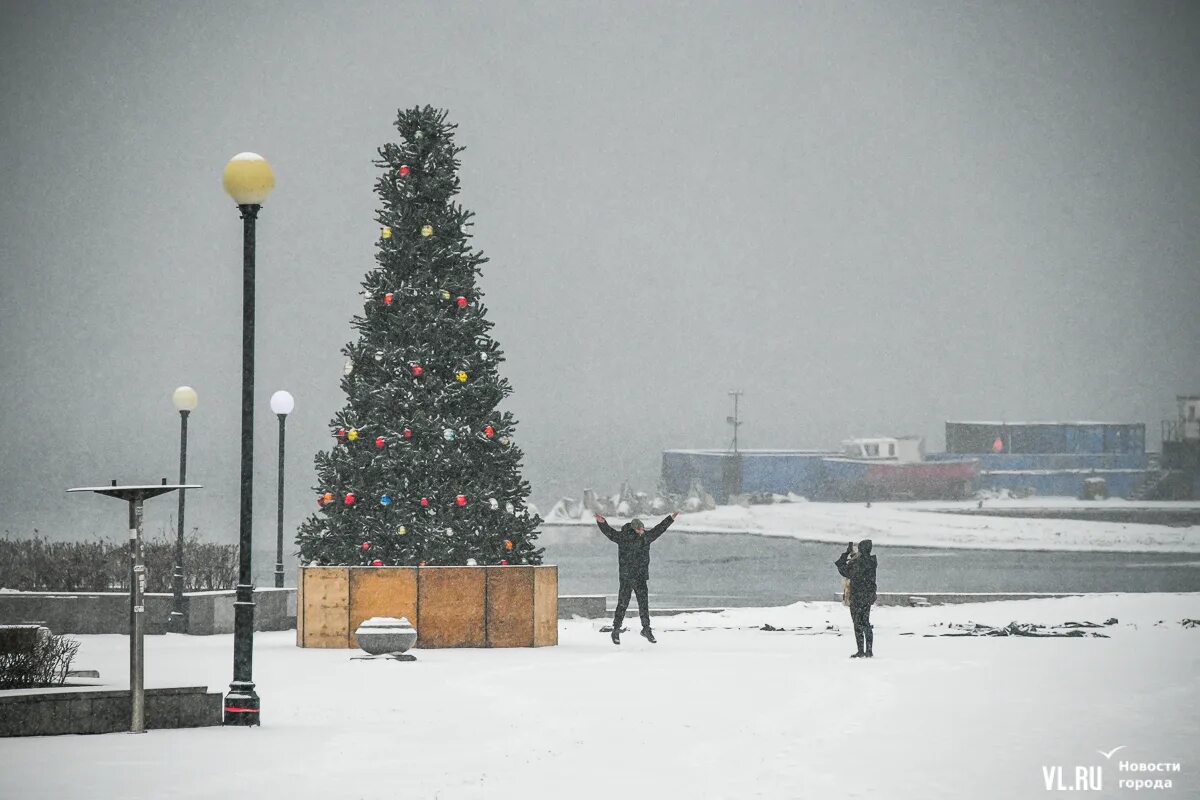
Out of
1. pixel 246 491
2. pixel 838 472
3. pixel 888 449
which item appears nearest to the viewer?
pixel 246 491

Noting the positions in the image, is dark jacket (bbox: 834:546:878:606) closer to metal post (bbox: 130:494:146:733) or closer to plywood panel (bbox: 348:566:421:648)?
plywood panel (bbox: 348:566:421:648)

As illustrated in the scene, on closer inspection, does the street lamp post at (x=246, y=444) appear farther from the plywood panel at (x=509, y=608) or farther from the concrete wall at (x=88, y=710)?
the plywood panel at (x=509, y=608)

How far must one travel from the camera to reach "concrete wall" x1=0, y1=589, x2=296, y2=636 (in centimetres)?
2541

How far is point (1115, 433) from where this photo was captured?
173750 millimetres

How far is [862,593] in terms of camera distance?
20.9 meters

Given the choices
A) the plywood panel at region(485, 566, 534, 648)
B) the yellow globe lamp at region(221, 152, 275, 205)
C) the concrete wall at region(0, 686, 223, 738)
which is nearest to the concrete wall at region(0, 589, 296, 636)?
the plywood panel at region(485, 566, 534, 648)

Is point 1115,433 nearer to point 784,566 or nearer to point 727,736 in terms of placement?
point 784,566

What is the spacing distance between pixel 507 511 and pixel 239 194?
9822mm

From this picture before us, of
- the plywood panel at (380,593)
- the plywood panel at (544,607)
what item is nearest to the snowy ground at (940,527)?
the plywood panel at (544,607)

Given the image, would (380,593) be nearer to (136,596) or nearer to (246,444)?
(246,444)

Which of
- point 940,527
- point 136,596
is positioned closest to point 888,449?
point 940,527

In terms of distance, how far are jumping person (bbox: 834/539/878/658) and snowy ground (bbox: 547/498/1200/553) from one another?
388ft

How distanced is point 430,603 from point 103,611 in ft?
21.5

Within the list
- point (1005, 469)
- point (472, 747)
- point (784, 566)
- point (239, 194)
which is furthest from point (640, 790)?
point (1005, 469)
